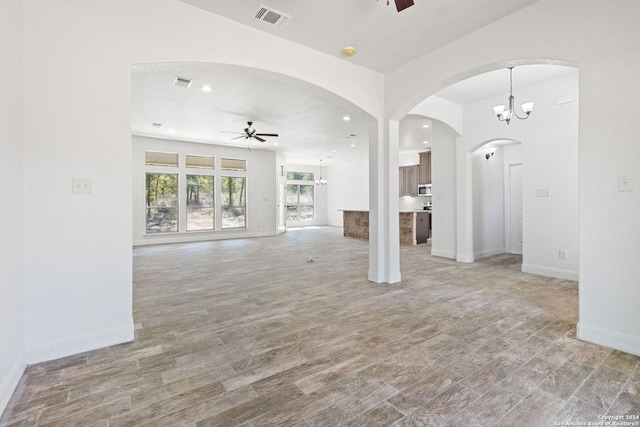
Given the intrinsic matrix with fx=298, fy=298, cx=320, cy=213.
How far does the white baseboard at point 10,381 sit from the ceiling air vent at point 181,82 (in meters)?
3.82

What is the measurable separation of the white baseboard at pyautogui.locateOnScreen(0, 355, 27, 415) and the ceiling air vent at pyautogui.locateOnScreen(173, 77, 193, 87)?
3824 millimetres

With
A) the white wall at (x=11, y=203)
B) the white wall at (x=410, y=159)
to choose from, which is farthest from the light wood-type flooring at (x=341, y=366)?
the white wall at (x=410, y=159)

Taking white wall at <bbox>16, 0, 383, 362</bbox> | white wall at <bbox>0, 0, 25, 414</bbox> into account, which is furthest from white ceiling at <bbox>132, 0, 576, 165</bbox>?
white wall at <bbox>0, 0, 25, 414</bbox>

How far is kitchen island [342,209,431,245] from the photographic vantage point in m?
8.39

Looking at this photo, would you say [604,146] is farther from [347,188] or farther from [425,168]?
[347,188]

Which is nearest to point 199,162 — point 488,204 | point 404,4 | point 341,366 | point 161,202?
point 161,202

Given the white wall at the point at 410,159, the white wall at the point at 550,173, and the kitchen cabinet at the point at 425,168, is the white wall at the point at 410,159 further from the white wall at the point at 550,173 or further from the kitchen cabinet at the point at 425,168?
the white wall at the point at 550,173

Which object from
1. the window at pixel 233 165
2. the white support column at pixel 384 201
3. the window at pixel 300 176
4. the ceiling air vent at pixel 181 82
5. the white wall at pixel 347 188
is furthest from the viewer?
the window at pixel 300 176

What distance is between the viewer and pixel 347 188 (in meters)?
14.3

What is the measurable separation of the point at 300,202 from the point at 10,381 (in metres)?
13.1

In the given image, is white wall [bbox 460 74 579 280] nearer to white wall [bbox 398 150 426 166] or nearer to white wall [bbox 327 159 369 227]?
white wall [bbox 398 150 426 166]

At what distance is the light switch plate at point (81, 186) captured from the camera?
2.33m

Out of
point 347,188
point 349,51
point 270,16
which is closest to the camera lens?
point 270,16

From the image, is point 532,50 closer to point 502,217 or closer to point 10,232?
point 10,232
